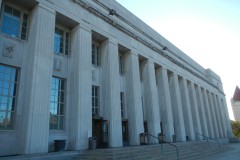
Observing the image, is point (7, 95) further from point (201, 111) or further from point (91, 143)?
point (201, 111)

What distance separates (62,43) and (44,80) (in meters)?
4.23

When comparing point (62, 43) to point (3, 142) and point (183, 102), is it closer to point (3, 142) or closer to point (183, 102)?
point (3, 142)

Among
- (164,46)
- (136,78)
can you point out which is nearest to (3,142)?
(136,78)

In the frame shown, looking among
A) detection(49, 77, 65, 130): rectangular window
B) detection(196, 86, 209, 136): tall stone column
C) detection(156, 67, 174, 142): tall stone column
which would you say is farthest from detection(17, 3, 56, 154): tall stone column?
detection(196, 86, 209, 136): tall stone column

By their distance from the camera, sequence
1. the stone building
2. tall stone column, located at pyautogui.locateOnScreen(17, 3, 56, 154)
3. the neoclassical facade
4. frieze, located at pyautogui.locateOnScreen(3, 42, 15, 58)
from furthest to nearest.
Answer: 1. the stone building
2. frieze, located at pyautogui.locateOnScreen(3, 42, 15, 58)
3. the neoclassical facade
4. tall stone column, located at pyautogui.locateOnScreen(17, 3, 56, 154)

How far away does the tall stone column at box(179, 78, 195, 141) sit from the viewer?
26.4 m

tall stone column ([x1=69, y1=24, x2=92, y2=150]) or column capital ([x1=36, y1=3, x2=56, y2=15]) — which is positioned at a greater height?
column capital ([x1=36, y1=3, x2=56, y2=15])

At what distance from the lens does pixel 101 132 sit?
15594mm

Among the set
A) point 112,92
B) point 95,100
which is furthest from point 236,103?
point 95,100

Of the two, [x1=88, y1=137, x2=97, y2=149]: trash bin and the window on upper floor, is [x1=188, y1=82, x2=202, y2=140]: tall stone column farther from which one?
the window on upper floor

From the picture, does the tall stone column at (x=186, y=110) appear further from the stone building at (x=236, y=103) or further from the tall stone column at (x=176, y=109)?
the stone building at (x=236, y=103)

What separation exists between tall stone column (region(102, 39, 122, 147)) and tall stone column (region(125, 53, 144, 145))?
2052 mm

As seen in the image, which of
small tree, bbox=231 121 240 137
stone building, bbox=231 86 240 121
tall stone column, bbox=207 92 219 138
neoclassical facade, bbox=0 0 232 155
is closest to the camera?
neoclassical facade, bbox=0 0 232 155

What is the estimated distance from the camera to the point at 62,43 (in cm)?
1516
